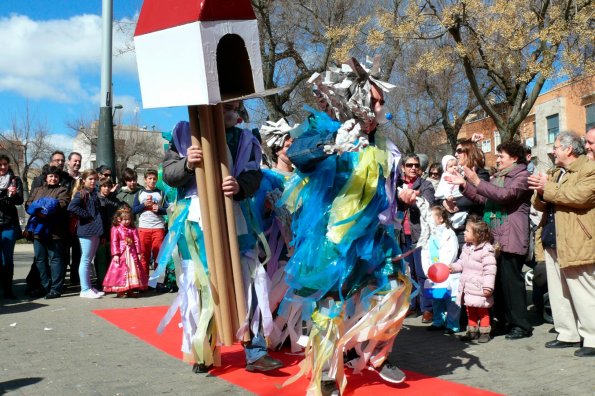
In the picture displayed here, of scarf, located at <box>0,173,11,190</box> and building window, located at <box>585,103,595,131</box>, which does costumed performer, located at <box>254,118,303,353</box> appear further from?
building window, located at <box>585,103,595,131</box>

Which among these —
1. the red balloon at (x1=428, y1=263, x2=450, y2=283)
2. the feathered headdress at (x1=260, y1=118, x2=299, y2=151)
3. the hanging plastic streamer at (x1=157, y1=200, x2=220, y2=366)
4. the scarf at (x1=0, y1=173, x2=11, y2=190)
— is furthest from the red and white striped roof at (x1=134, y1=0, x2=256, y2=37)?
the scarf at (x1=0, y1=173, x2=11, y2=190)

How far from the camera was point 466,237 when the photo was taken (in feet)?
18.5

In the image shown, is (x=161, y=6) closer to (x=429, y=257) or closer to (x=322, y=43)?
(x=429, y=257)

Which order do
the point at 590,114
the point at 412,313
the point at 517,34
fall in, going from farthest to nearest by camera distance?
the point at 590,114 < the point at 517,34 < the point at 412,313

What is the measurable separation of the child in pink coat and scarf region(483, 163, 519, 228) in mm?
127

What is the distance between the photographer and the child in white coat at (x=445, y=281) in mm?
5863

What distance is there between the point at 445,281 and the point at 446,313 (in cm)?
31

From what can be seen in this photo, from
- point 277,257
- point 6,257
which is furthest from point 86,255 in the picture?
point 277,257

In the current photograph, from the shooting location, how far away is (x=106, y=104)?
10406 mm

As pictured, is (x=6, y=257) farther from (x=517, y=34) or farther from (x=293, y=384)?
(x=517, y=34)

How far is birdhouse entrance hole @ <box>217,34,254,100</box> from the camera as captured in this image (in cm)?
413

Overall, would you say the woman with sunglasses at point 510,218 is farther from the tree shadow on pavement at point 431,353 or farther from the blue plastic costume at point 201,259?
the blue plastic costume at point 201,259

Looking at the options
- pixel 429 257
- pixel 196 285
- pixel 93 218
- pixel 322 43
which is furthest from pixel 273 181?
pixel 322 43

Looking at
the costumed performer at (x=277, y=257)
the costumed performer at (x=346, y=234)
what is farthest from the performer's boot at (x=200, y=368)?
the costumed performer at (x=346, y=234)
